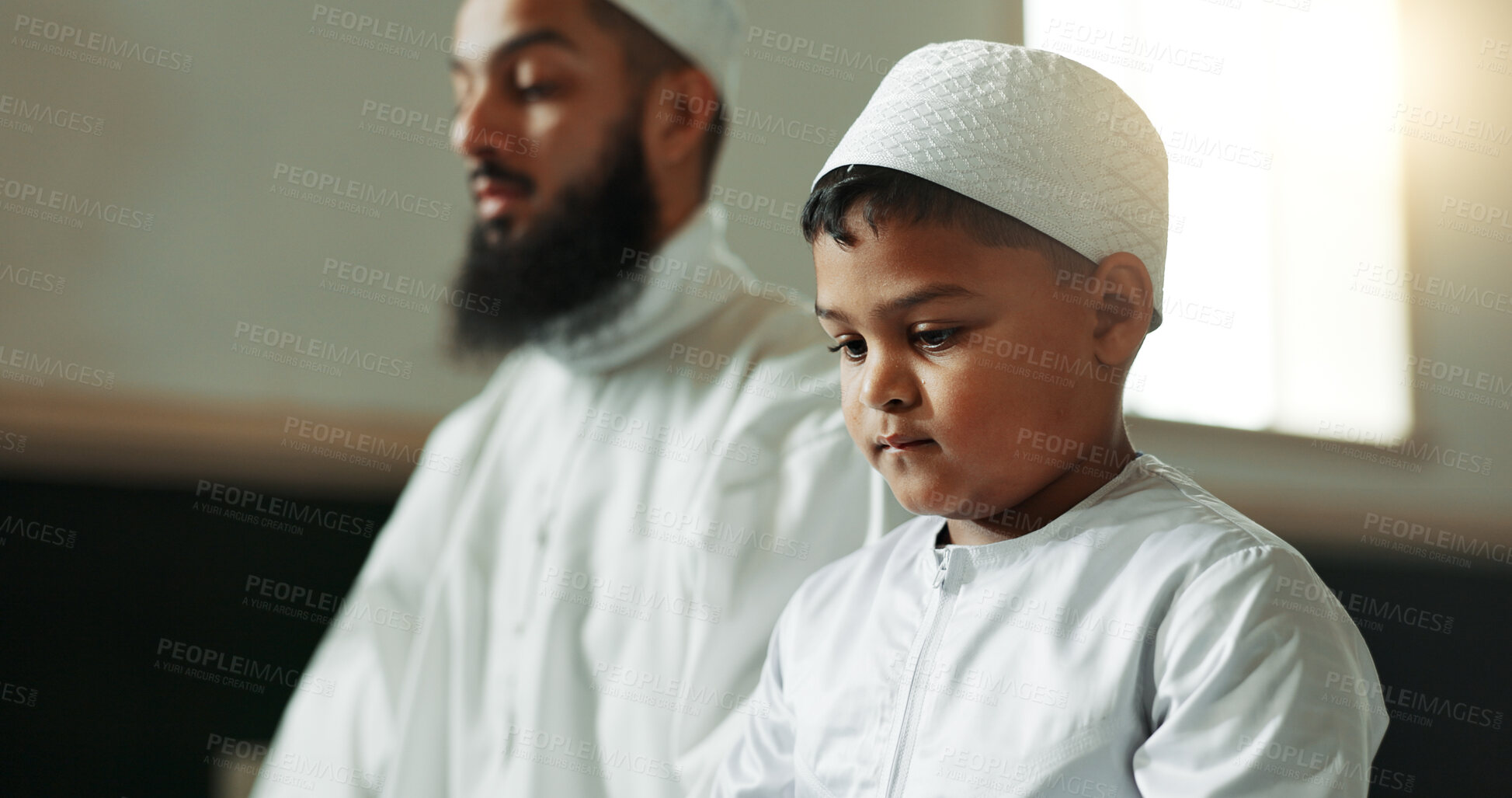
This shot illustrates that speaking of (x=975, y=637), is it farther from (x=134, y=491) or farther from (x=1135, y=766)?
(x=134, y=491)

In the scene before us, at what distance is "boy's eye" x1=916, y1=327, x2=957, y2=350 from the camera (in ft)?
2.67

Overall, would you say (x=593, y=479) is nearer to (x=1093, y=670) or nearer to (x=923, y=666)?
(x=923, y=666)

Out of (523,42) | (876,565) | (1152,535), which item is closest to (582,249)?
(523,42)

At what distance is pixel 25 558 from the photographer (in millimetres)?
2324

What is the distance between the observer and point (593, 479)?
5.59 feet

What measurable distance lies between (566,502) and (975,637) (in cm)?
99

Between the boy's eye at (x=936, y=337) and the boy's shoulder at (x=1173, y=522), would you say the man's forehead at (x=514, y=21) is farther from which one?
the boy's shoulder at (x=1173, y=522)

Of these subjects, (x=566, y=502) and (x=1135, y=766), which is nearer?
(x=1135, y=766)

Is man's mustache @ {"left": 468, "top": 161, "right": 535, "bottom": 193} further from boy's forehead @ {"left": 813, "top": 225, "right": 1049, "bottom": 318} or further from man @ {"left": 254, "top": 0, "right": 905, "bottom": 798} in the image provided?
boy's forehead @ {"left": 813, "top": 225, "right": 1049, "bottom": 318}

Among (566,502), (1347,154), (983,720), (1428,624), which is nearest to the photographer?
(983,720)

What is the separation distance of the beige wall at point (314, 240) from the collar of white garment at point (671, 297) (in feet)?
2.38

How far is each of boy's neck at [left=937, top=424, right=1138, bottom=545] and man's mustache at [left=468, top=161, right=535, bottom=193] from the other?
48.4 inches

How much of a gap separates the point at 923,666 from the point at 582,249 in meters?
1.23

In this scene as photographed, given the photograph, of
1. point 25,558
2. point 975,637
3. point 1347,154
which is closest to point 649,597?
point 975,637
